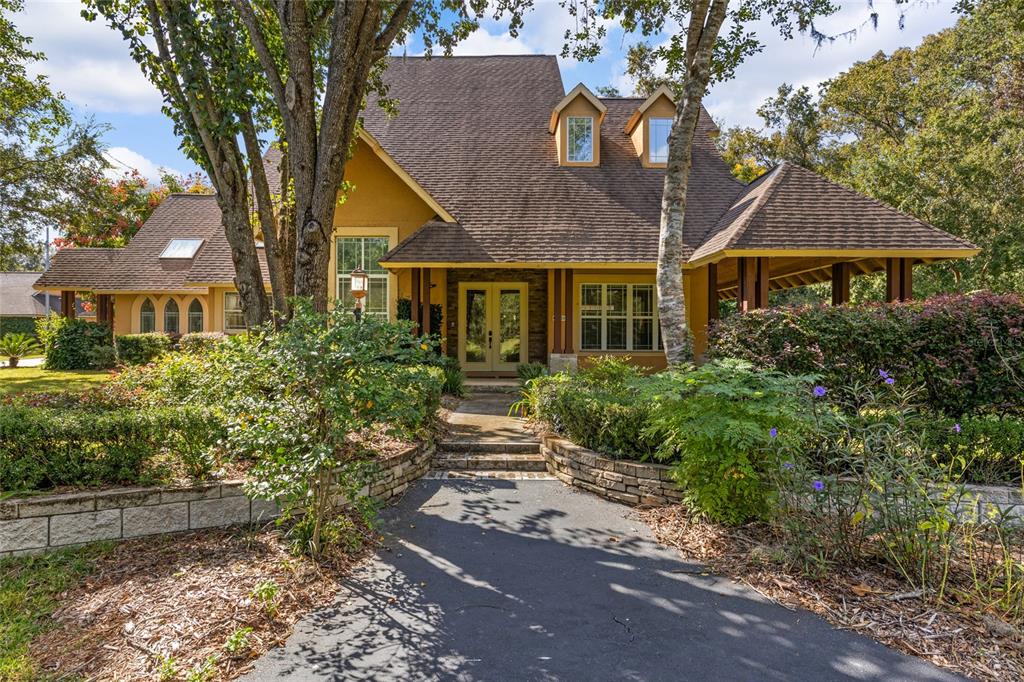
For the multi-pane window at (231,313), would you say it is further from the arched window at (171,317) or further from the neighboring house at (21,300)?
the neighboring house at (21,300)

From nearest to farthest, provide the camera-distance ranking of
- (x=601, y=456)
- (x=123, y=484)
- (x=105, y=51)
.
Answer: (x=123, y=484)
(x=601, y=456)
(x=105, y=51)

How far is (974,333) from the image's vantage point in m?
5.89

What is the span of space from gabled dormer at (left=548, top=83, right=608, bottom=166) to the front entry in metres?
4.10

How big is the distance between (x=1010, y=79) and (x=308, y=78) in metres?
22.8

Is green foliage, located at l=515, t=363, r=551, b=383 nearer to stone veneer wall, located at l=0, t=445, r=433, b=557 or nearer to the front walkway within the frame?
the front walkway

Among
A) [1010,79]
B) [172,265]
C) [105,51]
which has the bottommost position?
[172,265]

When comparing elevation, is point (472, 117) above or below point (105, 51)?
above

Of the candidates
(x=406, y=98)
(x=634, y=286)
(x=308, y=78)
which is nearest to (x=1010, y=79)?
(x=634, y=286)

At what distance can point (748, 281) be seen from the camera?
998cm

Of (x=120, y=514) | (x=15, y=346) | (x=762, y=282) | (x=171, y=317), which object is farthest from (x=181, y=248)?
(x=762, y=282)

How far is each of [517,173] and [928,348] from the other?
35.3ft

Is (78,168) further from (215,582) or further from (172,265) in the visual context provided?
(215,582)

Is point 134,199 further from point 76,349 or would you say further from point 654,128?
point 654,128

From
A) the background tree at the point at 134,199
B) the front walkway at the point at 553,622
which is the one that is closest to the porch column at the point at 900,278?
the front walkway at the point at 553,622
